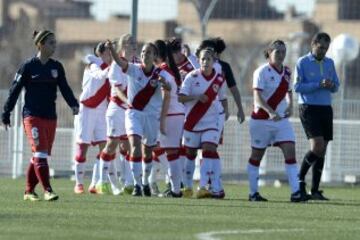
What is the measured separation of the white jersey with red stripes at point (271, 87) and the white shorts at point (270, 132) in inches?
3.9

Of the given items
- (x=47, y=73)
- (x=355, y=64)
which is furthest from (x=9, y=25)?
(x=47, y=73)

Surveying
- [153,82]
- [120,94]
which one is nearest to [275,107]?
[153,82]

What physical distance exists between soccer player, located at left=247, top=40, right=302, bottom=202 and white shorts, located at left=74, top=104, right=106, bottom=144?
3096 millimetres

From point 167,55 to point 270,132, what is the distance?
1.92 metres

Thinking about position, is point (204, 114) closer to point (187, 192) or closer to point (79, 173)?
point (187, 192)

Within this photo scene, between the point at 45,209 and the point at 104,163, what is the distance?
4.85 m

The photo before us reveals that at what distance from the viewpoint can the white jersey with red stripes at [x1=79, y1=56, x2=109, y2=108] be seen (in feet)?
72.7

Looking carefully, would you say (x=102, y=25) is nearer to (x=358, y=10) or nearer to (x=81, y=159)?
(x=358, y=10)

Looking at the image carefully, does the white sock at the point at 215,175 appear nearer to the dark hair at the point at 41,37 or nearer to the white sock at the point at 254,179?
the white sock at the point at 254,179

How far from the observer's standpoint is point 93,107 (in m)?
22.5

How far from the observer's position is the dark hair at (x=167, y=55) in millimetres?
21070

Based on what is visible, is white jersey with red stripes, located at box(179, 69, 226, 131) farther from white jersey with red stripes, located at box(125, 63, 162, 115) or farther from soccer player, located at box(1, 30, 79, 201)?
soccer player, located at box(1, 30, 79, 201)

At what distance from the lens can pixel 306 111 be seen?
821 inches

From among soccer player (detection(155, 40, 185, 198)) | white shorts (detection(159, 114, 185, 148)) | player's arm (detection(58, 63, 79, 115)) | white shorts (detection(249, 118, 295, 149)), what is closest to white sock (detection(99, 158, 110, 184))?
soccer player (detection(155, 40, 185, 198))
